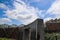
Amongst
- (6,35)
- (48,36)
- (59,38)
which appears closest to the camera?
(59,38)

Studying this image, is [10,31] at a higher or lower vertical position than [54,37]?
higher

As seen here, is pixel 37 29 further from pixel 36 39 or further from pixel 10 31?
pixel 10 31

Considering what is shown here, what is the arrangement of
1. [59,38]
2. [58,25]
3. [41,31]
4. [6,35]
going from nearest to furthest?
[41,31] < [59,38] < [58,25] < [6,35]

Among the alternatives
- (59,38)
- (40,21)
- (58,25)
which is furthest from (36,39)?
(58,25)

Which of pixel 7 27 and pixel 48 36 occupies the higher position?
pixel 7 27

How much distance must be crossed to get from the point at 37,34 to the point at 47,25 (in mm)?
7514

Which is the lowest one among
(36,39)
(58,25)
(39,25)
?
(36,39)

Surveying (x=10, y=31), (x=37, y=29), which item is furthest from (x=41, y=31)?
(x=10, y=31)

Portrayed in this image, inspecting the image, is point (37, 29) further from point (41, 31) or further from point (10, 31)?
point (10, 31)

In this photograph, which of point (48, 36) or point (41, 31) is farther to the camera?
point (48, 36)

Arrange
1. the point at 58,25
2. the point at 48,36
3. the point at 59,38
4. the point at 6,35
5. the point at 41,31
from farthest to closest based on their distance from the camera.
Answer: the point at 6,35
the point at 58,25
the point at 48,36
the point at 59,38
the point at 41,31

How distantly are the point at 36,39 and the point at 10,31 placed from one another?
513 inches

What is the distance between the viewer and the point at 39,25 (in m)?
6.13

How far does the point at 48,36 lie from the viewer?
377 inches
